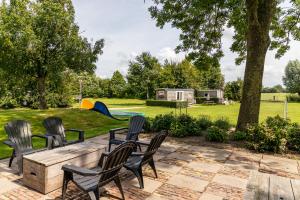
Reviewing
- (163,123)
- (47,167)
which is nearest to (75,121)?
(163,123)

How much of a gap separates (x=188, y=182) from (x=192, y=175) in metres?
0.39

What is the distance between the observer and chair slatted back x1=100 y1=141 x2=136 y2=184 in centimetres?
303

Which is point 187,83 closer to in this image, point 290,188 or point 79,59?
point 79,59

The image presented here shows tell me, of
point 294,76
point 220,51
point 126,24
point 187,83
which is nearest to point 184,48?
point 220,51

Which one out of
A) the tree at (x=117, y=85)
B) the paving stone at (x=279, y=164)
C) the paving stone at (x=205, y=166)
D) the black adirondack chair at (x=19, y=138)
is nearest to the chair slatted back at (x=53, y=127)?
the black adirondack chair at (x=19, y=138)

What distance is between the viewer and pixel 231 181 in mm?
4355

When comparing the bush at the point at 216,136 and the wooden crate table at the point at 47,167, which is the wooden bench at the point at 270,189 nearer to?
the wooden crate table at the point at 47,167

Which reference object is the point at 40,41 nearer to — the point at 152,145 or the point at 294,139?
the point at 152,145

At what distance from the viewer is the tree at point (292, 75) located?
2033 inches

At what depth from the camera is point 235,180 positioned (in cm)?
441

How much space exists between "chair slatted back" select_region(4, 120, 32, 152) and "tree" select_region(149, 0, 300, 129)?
6.26 meters

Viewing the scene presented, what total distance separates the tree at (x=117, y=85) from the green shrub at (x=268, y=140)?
146 feet

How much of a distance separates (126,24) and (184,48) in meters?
3.32

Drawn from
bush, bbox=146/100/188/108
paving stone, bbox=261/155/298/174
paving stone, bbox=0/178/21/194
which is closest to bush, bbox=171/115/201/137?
paving stone, bbox=261/155/298/174
